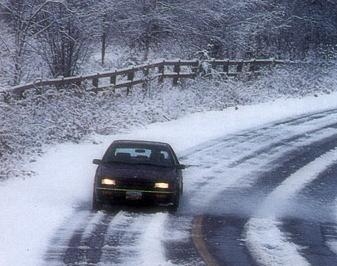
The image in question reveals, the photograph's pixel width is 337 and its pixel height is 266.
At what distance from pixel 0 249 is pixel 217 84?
21.3 meters

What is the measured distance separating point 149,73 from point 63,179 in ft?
40.5

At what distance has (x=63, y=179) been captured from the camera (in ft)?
52.3

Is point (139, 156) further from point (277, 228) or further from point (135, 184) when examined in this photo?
point (277, 228)

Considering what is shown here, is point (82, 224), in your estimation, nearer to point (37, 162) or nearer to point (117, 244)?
point (117, 244)

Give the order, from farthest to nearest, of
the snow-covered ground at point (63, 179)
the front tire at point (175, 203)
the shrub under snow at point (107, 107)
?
the shrub under snow at point (107, 107) → the front tire at point (175, 203) → the snow-covered ground at point (63, 179)

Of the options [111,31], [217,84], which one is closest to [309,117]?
[217,84]

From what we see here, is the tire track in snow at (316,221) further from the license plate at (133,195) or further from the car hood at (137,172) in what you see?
the license plate at (133,195)

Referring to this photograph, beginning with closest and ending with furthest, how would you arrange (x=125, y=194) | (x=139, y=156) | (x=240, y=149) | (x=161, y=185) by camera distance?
(x=125, y=194) → (x=161, y=185) → (x=139, y=156) → (x=240, y=149)

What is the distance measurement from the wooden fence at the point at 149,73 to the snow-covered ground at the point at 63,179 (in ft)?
7.70

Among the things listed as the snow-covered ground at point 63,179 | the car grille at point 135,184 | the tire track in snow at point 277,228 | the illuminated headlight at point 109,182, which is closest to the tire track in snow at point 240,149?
the tire track in snow at point 277,228

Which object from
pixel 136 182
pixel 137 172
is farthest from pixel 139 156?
pixel 136 182

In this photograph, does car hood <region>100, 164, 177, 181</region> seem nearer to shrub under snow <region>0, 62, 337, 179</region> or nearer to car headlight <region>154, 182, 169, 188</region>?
car headlight <region>154, 182, 169, 188</region>

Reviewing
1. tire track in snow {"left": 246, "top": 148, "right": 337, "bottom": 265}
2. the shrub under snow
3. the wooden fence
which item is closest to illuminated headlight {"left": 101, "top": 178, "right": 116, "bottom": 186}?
tire track in snow {"left": 246, "top": 148, "right": 337, "bottom": 265}

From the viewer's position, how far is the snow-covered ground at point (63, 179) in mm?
10977
